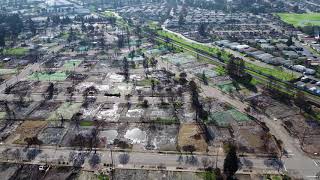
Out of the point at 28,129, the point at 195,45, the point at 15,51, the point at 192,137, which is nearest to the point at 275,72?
the point at 195,45

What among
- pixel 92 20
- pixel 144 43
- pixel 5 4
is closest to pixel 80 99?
pixel 144 43

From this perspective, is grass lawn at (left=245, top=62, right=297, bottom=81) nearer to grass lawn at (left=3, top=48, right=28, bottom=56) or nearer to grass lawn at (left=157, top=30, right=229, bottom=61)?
grass lawn at (left=157, top=30, right=229, bottom=61)

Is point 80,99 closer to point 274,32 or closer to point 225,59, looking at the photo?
point 225,59

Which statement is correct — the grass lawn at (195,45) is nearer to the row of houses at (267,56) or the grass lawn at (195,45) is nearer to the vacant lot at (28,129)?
the row of houses at (267,56)

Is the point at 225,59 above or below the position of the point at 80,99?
above

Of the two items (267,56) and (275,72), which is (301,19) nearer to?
(267,56)

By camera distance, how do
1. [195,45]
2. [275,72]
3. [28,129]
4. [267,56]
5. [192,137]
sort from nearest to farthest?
[192,137]
[28,129]
[275,72]
[267,56]
[195,45]
